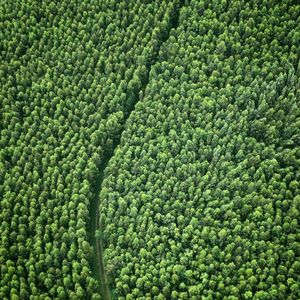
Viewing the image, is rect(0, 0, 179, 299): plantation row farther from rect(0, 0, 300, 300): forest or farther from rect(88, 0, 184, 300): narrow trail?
rect(88, 0, 184, 300): narrow trail

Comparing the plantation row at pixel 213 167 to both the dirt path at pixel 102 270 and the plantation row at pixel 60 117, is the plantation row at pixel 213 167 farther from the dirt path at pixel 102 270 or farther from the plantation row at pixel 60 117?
the plantation row at pixel 60 117

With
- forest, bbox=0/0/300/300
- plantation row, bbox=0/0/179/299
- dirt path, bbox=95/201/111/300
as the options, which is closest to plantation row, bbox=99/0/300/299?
forest, bbox=0/0/300/300

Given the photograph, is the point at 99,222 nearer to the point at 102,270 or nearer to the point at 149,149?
the point at 102,270

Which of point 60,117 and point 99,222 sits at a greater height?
point 60,117

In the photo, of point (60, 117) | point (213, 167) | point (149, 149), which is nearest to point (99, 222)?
point (149, 149)

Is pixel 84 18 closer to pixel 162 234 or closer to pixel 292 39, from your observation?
pixel 292 39

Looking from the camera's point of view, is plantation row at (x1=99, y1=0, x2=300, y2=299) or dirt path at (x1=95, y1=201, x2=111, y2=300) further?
dirt path at (x1=95, y1=201, x2=111, y2=300)
